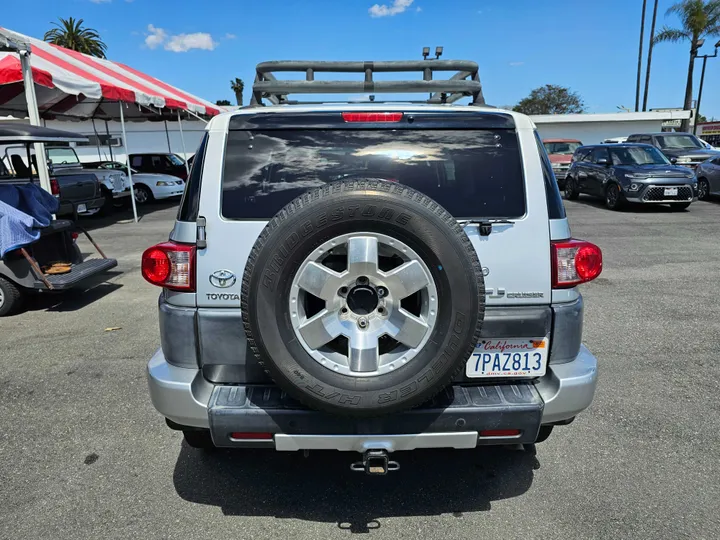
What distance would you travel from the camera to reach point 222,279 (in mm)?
2307

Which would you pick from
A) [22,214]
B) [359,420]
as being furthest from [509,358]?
[22,214]

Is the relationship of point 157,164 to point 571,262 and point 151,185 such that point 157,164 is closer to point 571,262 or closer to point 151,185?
point 151,185

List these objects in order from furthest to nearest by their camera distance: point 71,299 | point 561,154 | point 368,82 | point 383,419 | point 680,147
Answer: point 561,154 → point 680,147 → point 71,299 → point 368,82 → point 383,419

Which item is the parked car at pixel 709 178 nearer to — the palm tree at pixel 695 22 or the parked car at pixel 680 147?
the parked car at pixel 680 147

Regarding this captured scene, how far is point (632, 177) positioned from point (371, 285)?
1304 cm

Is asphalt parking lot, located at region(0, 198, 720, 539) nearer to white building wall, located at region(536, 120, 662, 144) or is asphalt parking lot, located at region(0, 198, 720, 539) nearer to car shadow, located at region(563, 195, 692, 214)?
car shadow, located at region(563, 195, 692, 214)

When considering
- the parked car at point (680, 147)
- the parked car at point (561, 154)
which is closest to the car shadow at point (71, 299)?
the parked car at point (561, 154)

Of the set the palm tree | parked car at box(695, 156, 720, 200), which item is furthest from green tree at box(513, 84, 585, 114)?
parked car at box(695, 156, 720, 200)

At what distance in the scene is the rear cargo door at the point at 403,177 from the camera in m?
2.32

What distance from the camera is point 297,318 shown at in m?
2.11

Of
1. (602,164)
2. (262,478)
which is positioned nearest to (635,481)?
(262,478)

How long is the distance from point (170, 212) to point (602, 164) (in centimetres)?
1248

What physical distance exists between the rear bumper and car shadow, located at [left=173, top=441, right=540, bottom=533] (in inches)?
20.5

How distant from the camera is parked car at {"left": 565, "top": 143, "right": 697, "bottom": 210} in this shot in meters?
12.7
